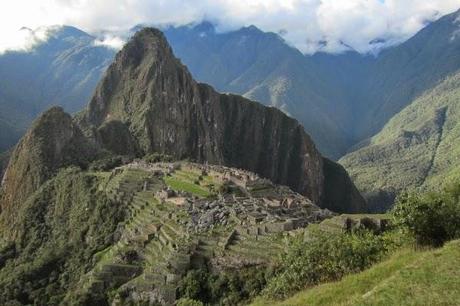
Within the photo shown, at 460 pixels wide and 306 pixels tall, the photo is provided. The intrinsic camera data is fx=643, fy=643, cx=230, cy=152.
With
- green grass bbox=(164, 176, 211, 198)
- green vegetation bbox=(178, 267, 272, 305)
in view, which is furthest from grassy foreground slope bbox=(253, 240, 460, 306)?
green grass bbox=(164, 176, 211, 198)

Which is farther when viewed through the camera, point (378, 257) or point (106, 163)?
point (106, 163)

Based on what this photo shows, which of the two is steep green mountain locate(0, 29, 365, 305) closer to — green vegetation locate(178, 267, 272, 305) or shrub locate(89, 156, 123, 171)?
green vegetation locate(178, 267, 272, 305)

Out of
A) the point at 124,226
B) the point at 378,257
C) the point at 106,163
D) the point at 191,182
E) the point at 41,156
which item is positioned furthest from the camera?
the point at 41,156

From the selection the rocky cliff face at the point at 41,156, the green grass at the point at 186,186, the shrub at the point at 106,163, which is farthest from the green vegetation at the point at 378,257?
the rocky cliff face at the point at 41,156

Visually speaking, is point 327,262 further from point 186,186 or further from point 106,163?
point 106,163

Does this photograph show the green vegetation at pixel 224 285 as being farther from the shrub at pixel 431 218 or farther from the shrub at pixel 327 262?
the shrub at pixel 431 218

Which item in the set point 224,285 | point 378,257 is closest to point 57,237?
point 224,285
